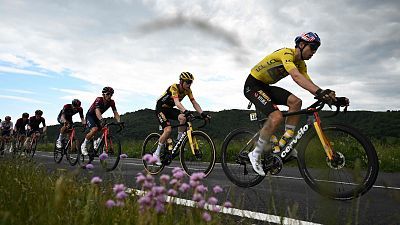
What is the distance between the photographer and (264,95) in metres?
6.00

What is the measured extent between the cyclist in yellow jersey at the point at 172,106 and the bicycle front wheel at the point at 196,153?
1.29 ft

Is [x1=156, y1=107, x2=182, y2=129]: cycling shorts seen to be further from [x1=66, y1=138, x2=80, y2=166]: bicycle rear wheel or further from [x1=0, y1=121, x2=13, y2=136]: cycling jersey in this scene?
[x1=0, y1=121, x2=13, y2=136]: cycling jersey

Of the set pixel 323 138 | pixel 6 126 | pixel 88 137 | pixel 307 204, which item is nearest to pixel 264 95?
pixel 323 138

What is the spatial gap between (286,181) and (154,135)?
3.58 meters

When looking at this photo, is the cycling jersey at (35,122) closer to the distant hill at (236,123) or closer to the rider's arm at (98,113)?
the rider's arm at (98,113)

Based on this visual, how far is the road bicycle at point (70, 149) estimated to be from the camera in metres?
11.6

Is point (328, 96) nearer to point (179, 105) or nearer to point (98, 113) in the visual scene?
point (179, 105)

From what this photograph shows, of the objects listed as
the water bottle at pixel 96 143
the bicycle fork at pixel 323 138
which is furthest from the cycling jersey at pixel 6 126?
the bicycle fork at pixel 323 138

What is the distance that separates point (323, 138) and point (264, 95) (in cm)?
142

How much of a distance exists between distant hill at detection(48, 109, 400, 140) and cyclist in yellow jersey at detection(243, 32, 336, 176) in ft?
94.9

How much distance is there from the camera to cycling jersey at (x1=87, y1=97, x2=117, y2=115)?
34.1 ft

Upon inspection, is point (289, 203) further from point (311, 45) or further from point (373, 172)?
point (311, 45)

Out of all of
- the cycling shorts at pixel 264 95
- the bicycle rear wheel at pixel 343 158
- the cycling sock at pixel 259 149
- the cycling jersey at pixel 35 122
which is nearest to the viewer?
the bicycle rear wheel at pixel 343 158

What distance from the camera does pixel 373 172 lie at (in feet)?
14.6
